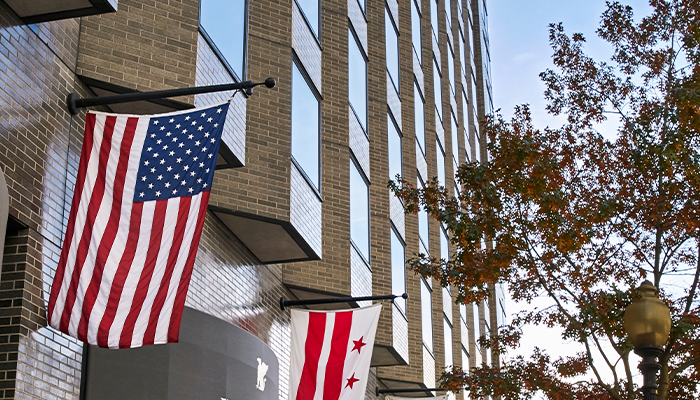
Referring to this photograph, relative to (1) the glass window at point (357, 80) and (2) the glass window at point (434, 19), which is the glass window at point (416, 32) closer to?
(2) the glass window at point (434, 19)

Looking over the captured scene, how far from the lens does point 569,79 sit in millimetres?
15766

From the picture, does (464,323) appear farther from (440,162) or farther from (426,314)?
(426,314)

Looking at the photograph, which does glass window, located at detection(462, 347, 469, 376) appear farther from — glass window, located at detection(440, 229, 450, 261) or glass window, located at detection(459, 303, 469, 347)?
glass window, located at detection(440, 229, 450, 261)

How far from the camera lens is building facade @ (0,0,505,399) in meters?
7.93

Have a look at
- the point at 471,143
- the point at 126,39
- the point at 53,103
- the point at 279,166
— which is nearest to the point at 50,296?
the point at 53,103

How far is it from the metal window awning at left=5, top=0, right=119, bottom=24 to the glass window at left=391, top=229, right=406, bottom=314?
14.7 m

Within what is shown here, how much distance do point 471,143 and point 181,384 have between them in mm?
41589

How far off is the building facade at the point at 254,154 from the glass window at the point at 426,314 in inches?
3.4

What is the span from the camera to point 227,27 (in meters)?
12.4

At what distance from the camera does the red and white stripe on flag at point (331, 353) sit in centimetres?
1367

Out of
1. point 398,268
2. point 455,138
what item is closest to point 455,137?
point 455,138

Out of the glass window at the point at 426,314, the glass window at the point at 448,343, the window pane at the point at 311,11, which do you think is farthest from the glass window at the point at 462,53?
the window pane at the point at 311,11

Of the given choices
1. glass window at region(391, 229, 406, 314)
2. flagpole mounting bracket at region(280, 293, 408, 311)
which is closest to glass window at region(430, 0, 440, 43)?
glass window at region(391, 229, 406, 314)

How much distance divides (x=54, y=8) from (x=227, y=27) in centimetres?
436
